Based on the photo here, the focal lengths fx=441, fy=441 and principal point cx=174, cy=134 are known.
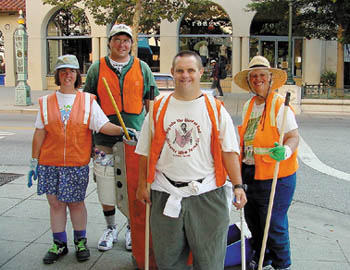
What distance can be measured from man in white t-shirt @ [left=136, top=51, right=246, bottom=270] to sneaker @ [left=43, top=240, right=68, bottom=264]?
143cm

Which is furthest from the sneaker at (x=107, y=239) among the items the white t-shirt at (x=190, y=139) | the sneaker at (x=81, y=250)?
the white t-shirt at (x=190, y=139)

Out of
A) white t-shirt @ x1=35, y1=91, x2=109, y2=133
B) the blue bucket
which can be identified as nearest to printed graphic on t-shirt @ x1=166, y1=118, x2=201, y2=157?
white t-shirt @ x1=35, y1=91, x2=109, y2=133

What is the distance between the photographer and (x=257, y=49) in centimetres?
2517

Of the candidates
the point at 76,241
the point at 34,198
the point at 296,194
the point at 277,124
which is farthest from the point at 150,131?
the point at 296,194

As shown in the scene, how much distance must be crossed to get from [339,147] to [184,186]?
7.90 metres

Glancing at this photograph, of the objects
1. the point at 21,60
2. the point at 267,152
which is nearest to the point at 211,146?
the point at 267,152

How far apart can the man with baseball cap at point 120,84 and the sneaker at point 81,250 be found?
0.21 metres

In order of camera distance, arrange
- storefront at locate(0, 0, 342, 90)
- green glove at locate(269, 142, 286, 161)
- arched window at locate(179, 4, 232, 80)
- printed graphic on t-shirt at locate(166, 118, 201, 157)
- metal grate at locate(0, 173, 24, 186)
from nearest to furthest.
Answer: printed graphic on t-shirt at locate(166, 118, 201, 157), green glove at locate(269, 142, 286, 161), metal grate at locate(0, 173, 24, 186), storefront at locate(0, 0, 342, 90), arched window at locate(179, 4, 232, 80)

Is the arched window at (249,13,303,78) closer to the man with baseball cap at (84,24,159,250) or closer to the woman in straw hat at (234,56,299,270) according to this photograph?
the man with baseball cap at (84,24,159,250)

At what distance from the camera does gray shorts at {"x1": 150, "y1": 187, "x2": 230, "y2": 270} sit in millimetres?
2801

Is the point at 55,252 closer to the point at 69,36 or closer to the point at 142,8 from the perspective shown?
the point at 142,8

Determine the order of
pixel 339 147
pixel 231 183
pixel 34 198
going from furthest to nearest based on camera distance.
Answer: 1. pixel 339 147
2. pixel 34 198
3. pixel 231 183

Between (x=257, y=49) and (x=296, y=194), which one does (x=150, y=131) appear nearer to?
(x=296, y=194)

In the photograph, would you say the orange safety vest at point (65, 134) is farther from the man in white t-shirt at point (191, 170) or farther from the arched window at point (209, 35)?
the arched window at point (209, 35)
